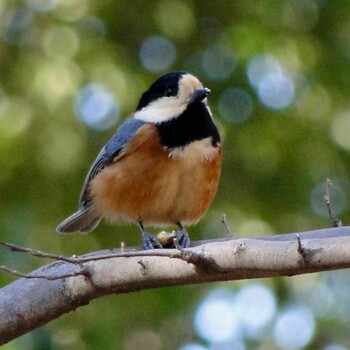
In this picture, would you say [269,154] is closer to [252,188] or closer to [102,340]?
[252,188]

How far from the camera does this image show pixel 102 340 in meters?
5.72

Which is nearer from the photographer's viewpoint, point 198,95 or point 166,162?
point 166,162

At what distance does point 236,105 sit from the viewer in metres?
6.52

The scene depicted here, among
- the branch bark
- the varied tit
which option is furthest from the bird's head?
the branch bark

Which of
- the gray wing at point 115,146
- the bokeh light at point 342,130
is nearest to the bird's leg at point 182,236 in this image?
the gray wing at point 115,146

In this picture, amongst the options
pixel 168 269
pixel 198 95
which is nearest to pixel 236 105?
pixel 198 95

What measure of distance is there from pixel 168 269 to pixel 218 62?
3.47 metres

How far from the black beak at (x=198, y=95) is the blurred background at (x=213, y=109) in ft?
4.55

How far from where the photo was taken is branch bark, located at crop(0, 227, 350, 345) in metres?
3.12

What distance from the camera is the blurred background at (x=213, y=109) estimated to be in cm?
625

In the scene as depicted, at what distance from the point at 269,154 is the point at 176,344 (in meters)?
1.46

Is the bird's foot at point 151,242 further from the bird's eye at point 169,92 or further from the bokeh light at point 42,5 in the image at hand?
the bokeh light at point 42,5

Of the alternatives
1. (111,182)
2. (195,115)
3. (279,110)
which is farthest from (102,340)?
(279,110)

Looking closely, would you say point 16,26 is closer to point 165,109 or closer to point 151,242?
point 165,109
